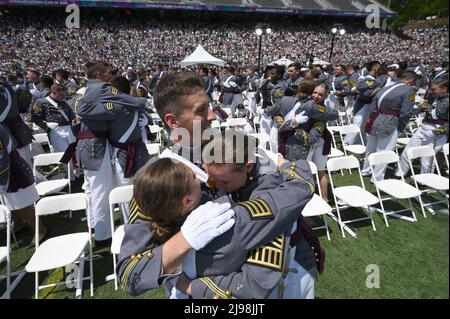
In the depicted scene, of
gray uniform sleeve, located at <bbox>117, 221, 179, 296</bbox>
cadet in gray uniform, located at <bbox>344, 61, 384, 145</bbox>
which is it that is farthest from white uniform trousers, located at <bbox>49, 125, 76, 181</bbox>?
cadet in gray uniform, located at <bbox>344, 61, 384, 145</bbox>

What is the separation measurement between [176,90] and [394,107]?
5.04 meters

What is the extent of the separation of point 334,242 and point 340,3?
4412 cm

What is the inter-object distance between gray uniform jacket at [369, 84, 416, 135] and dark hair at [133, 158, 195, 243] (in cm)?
527

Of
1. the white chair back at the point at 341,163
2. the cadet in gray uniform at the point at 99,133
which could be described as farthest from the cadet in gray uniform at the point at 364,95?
the cadet in gray uniform at the point at 99,133

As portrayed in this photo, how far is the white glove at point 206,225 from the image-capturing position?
3.70 ft

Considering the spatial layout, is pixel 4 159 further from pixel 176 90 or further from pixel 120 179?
pixel 176 90

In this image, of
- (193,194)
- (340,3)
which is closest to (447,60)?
(193,194)

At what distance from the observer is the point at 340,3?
3975 centimetres

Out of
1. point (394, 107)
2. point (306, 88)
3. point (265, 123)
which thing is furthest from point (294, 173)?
point (265, 123)

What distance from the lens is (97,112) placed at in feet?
11.3

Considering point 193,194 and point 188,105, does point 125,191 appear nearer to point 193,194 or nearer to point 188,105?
point 188,105

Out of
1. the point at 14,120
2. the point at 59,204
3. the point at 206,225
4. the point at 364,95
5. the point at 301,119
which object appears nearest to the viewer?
the point at 206,225

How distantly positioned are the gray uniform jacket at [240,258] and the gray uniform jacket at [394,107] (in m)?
4.99

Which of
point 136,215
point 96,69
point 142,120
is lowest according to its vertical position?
point 142,120
